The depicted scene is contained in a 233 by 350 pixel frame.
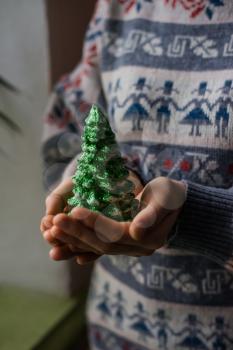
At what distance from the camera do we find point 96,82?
56 centimetres

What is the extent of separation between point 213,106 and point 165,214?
0.13m

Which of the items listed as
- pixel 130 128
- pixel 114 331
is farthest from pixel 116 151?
pixel 114 331

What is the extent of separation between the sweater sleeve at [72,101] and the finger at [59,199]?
0.14 metres

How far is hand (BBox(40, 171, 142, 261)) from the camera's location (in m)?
0.35

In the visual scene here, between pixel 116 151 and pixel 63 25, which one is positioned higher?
pixel 63 25

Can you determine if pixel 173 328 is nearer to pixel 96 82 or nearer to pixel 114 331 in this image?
pixel 114 331

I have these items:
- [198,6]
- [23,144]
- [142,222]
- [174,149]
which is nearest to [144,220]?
[142,222]

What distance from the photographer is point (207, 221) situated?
390mm

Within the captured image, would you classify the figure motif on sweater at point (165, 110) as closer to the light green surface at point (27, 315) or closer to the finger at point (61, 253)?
the finger at point (61, 253)

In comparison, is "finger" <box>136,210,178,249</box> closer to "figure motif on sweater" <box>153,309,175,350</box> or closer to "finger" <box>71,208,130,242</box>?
"finger" <box>71,208,130,242</box>

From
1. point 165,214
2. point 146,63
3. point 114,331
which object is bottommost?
point 114,331

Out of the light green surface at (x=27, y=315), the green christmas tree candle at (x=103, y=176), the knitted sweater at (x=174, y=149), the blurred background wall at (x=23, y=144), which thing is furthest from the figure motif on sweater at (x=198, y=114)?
the light green surface at (x=27, y=315)

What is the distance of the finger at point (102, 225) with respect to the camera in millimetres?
315

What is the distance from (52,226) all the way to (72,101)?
0.26m
